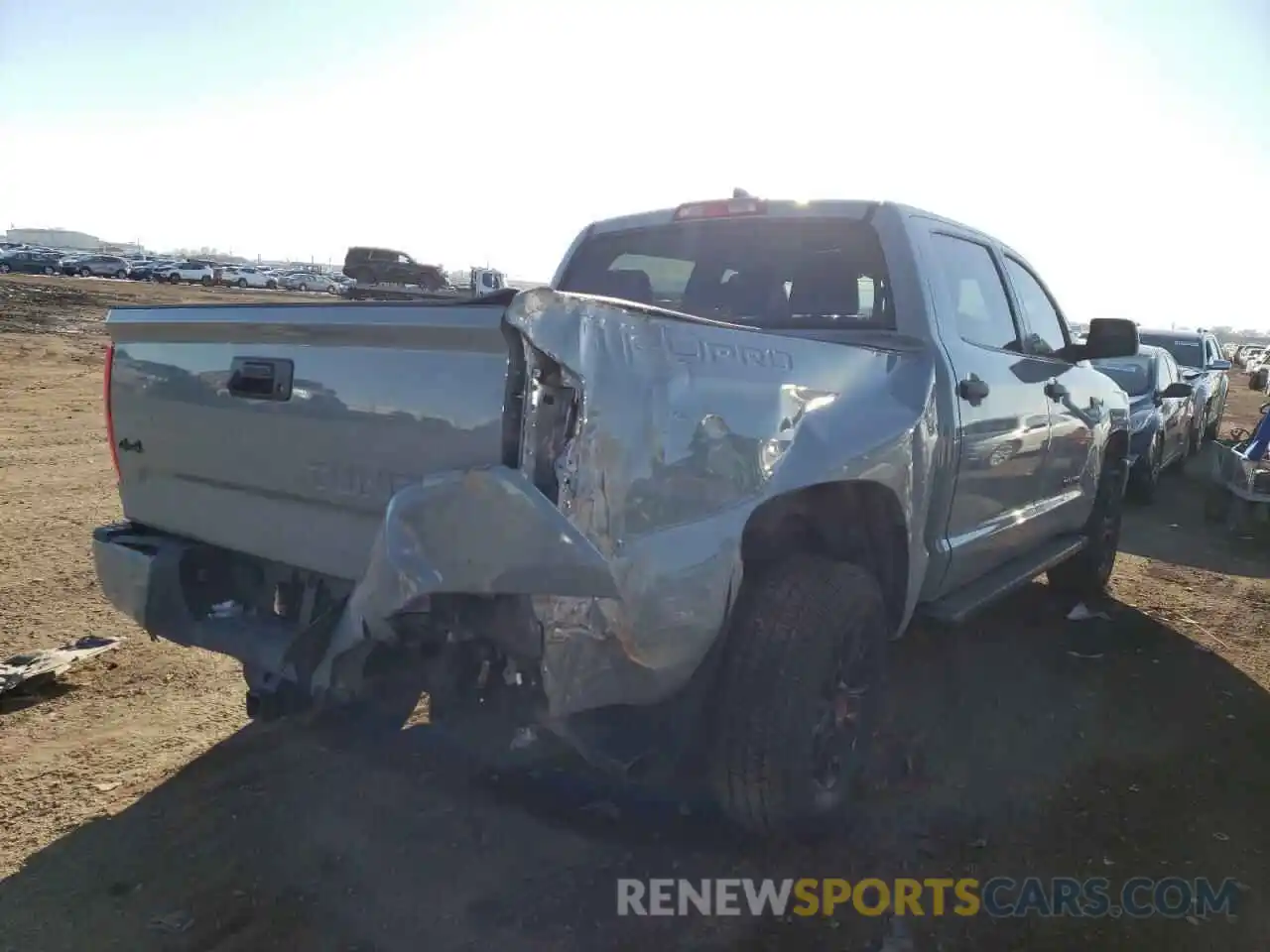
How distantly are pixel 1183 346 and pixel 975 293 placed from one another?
11215 millimetres

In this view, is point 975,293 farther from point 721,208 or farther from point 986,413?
point 721,208

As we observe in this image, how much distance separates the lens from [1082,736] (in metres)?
3.92

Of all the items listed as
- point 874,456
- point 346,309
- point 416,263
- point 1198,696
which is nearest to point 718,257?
point 874,456

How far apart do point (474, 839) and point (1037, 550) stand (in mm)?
3181

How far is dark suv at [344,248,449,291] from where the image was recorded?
34.2 metres

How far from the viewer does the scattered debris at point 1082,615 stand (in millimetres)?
5566

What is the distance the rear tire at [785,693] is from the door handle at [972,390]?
1.01m

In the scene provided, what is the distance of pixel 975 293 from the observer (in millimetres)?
4098

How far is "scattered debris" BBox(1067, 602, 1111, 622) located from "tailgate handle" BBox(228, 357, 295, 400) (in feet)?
15.5

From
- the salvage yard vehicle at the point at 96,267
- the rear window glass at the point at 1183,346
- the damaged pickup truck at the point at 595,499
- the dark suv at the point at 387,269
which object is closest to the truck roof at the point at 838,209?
the damaged pickup truck at the point at 595,499

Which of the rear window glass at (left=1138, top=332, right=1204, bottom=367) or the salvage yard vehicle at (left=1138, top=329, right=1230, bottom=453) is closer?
the salvage yard vehicle at (left=1138, top=329, right=1230, bottom=453)

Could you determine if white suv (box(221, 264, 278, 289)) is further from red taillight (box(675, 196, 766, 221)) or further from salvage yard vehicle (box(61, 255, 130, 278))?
red taillight (box(675, 196, 766, 221))

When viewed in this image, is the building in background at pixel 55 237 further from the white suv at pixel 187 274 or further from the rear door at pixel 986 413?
the rear door at pixel 986 413

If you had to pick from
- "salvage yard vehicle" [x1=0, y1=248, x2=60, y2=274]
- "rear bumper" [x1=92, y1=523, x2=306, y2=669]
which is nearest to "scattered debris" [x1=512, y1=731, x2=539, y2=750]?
"rear bumper" [x1=92, y1=523, x2=306, y2=669]
